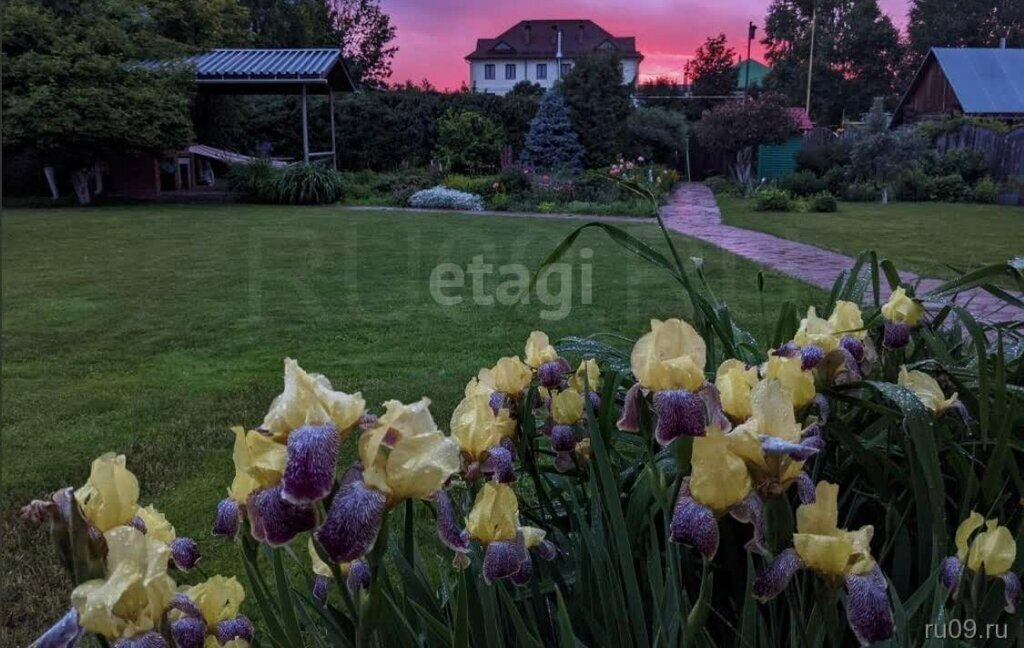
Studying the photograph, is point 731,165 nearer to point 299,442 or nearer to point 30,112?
point 30,112

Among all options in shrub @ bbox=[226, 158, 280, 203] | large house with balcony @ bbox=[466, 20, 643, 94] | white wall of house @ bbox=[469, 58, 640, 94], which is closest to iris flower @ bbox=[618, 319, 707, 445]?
shrub @ bbox=[226, 158, 280, 203]

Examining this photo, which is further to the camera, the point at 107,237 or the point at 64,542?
the point at 107,237

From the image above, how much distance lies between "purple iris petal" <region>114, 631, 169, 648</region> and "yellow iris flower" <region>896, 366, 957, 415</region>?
2.70 ft

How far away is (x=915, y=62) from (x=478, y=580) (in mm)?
45862

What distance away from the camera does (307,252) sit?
7.30 meters

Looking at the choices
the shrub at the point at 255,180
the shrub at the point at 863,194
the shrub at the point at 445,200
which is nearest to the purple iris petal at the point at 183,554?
the shrub at the point at 445,200

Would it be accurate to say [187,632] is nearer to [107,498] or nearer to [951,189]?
[107,498]

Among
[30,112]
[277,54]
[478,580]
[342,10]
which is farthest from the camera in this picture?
[342,10]

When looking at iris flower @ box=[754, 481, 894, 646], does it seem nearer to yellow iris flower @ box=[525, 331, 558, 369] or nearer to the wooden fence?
yellow iris flower @ box=[525, 331, 558, 369]

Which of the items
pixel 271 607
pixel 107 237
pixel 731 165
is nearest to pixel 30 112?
pixel 107 237

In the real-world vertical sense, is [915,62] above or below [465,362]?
above

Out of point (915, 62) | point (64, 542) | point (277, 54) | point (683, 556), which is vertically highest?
point (915, 62)

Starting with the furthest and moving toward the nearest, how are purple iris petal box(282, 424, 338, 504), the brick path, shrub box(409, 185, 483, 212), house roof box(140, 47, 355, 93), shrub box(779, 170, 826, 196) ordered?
shrub box(779, 170, 826, 196) < house roof box(140, 47, 355, 93) < shrub box(409, 185, 483, 212) < the brick path < purple iris petal box(282, 424, 338, 504)

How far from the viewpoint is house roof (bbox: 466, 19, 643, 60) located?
46.8m
